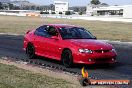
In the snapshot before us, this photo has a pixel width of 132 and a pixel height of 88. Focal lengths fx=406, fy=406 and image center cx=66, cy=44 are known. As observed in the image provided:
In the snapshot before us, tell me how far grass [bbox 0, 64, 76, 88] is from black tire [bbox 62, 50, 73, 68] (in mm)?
1956

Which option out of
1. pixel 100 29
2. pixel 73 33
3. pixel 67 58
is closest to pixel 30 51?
pixel 73 33

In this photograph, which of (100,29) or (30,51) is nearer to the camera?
(30,51)

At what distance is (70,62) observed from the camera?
1369 cm

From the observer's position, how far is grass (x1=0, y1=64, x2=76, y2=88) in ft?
32.2

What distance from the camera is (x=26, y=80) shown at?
10562 mm

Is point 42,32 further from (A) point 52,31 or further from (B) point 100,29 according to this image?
(B) point 100,29

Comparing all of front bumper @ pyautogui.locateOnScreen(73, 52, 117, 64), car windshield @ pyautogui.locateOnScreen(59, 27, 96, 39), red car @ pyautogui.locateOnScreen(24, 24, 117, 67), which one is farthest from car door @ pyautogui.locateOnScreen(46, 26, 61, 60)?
front bumper @ pyautogui.locateOnScreen(73, 52, 117, 64)

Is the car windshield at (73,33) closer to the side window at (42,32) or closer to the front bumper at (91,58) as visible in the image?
the side window at (42,32)

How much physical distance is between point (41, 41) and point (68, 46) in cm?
196

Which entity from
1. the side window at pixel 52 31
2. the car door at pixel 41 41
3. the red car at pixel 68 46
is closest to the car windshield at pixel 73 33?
the red car at pixel 68 46

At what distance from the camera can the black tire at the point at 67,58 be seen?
1367cm

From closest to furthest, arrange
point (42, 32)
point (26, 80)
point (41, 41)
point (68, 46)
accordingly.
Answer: point (26, 80), point (68, 46), point (41, 41), point (42, 32)

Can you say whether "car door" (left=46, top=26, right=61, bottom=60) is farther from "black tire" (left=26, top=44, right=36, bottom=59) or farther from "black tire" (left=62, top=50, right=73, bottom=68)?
"black tire" (left=26, top=44, right=36, bottom=59)

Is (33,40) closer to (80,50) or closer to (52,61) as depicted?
(52,61)
